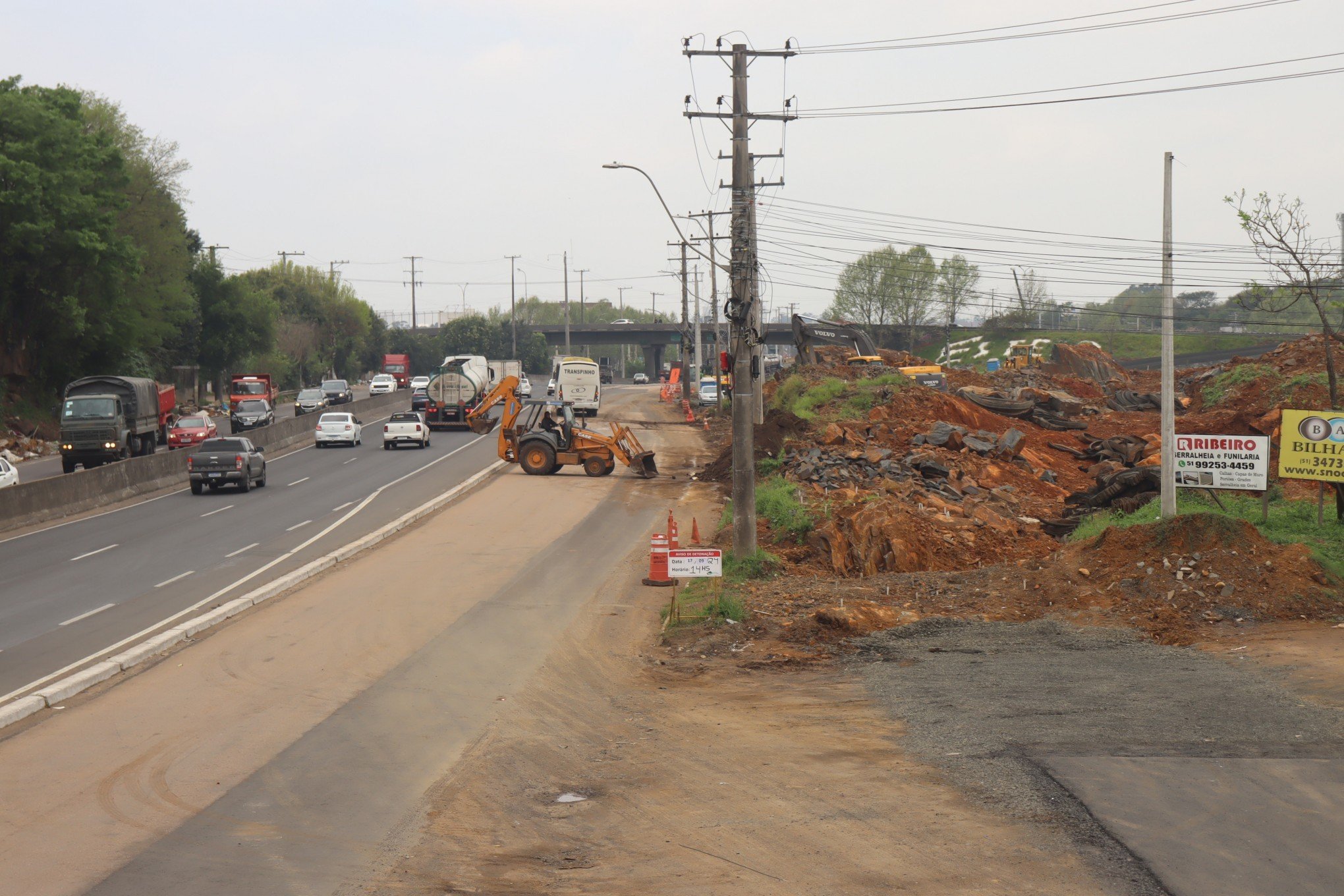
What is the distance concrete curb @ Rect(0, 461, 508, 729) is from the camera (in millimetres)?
13172

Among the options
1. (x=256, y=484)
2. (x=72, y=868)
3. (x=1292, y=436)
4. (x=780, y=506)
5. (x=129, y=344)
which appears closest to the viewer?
(x=72, y=868)

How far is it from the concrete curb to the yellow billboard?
58.4 ft

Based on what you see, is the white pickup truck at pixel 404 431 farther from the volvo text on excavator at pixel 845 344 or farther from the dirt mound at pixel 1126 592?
the dirt mound at pixel 1126 592

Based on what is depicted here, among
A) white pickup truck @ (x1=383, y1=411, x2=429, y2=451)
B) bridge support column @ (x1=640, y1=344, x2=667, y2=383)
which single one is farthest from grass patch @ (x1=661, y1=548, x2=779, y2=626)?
bridge support column @ (x1=640, y1=344, x2=667, y2=383)

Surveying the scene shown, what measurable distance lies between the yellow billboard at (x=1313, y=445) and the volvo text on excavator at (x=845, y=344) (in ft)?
119

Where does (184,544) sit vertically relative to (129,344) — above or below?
below

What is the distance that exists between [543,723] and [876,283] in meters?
125

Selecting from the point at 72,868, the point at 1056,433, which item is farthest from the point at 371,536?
the point at 1056,433

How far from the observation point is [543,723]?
12820mm

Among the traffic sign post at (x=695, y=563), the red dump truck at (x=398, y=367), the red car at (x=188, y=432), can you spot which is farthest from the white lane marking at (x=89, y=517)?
the red dump truck at (x=398, y=367)

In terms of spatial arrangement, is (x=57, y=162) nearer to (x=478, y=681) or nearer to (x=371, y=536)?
(x=371, y=536)

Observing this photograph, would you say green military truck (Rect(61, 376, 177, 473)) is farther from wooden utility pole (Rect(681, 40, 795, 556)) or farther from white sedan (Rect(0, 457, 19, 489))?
wooden utility pole (Rect(681, 40, 795, 556))

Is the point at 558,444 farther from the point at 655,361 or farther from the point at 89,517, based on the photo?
the point at 655,361

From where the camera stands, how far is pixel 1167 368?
20016mm
